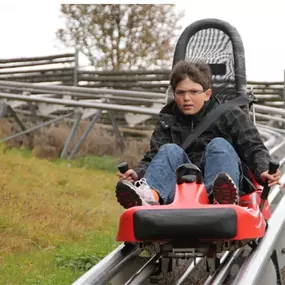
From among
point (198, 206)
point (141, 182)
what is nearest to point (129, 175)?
point (141, 182)

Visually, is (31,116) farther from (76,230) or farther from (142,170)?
(142,170)

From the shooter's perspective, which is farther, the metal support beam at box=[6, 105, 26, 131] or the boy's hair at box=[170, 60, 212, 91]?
the metal support beam at box=[6, 105, 26, 131]

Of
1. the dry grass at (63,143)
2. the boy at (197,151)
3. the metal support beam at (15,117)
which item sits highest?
the boy at (197,151)

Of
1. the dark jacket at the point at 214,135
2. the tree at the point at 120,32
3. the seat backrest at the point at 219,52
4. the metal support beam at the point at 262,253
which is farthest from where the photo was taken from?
the tree at the point at 120,32

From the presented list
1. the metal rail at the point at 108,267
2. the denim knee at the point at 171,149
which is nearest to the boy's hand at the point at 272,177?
the denim knee at the point at 171,149

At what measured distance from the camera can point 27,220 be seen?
621 cm

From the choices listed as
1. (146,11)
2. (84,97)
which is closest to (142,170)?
(84,97)

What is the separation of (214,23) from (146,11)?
1377 cm

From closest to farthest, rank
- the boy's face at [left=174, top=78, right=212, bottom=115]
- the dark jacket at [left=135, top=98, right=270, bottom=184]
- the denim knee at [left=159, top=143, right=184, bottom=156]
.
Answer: the denim knee at [left=159, top=143, right=184, bottom=156], the dark jacket at [left=135, top=98, right=270, bottom=184], the boy's face at [left=174, top=78, right=212, bottom=115]

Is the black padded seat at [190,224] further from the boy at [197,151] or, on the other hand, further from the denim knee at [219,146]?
the denim knee at [219,146]

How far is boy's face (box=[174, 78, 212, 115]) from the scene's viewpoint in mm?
4328

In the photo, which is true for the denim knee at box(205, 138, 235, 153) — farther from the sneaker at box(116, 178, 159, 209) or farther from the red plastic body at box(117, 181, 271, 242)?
the sneaker at box(116, 178, 159, 209)

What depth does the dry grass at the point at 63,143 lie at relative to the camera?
40.2 ft

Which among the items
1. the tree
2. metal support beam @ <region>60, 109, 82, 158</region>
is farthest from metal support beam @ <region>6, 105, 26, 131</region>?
the tree
